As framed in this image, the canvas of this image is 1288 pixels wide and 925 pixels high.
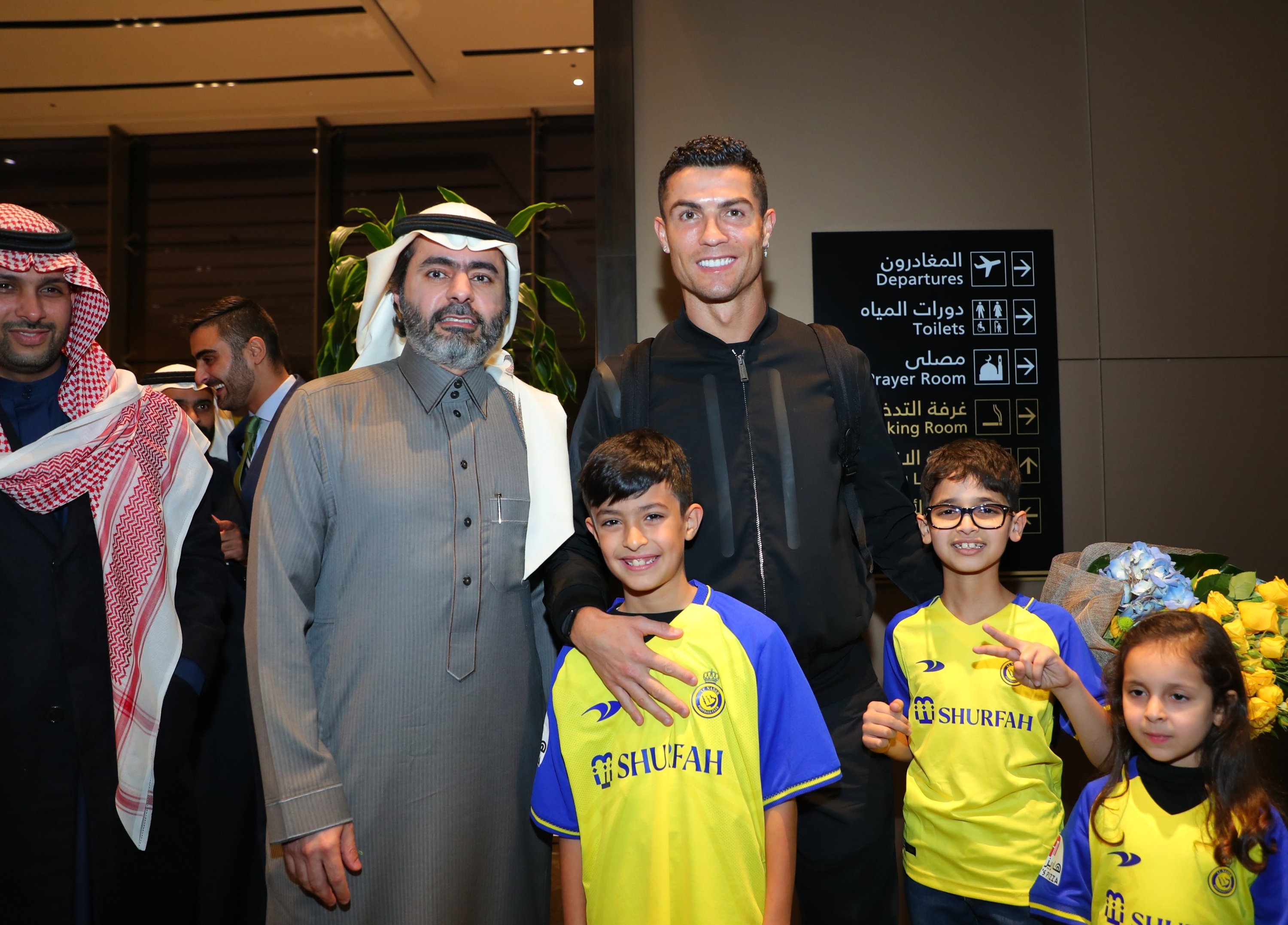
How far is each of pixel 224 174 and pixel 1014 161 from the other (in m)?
5.42

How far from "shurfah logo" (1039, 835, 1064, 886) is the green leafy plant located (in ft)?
6.54

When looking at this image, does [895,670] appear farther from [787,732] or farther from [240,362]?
[240,362]

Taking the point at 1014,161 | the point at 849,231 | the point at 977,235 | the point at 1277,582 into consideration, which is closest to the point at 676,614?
the point at 1277,582

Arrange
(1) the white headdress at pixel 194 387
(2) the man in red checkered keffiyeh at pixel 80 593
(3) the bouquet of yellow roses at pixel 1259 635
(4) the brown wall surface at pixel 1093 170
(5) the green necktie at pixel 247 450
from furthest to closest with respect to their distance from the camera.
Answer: (1) the white headdress at pixel 194 387 < (4) the brown wall surface at pixel 1093 170 < (5) the green necktie at pixel 247 450 < (2) the man in red checkered keffiyeh at pixel 80 593 < (3) the bouquet of yellow roses at pixel 1259 635

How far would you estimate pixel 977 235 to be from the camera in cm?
335

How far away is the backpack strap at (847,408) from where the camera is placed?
6.20ft

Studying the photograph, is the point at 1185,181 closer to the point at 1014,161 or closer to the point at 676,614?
the point at 1014,161

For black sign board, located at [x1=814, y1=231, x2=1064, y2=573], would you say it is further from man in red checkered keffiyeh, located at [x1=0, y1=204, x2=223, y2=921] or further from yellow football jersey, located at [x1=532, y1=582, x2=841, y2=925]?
man in red checkered keffiyeh, located at [x1=0, y1=204, x2=223, y2=921]

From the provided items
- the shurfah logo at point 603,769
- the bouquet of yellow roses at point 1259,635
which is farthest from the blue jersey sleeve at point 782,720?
the bouquet of yellow roses at point 1259,635

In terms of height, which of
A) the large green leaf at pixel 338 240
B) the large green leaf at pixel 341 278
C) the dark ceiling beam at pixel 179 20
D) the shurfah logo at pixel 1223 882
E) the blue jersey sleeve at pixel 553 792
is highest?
the dark ceiling beam at pixel 179 20

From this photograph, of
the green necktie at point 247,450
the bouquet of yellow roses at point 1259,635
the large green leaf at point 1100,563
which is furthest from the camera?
the green necktie at point 247,450

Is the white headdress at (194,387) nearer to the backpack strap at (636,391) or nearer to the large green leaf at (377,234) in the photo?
the large green leaf at (377,234)

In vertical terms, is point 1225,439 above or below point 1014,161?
below

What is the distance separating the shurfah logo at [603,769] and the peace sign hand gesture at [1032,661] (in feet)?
2.20
